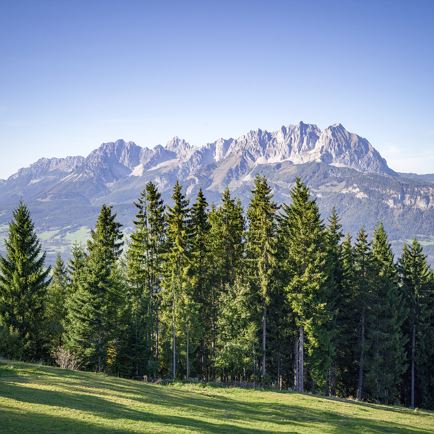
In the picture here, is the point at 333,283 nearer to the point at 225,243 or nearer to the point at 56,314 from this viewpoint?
the point at 225,243

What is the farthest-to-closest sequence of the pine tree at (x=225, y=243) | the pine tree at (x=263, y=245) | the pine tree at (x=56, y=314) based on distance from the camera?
the pine tree at (x=225, y=243), the pine tree at (x=56, y=314), the pine tree at (x=263, y=245)

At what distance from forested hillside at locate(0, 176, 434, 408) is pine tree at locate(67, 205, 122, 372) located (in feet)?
0.38

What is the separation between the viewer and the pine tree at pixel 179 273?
46.6m

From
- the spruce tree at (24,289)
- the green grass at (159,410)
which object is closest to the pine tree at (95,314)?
the spruce tree at (24,289)

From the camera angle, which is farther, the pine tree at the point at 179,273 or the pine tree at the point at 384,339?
the pine tree at the point at 384,339

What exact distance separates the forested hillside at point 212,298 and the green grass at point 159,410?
8.78m

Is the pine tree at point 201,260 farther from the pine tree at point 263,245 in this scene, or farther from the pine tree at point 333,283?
the pine tree at point 333,283

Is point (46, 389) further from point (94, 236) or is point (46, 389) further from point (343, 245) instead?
point (343, 245)

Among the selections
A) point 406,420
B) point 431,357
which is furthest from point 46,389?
point 431,357

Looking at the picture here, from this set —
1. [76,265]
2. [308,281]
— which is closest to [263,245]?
[308,281]

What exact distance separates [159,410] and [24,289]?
90.5ft

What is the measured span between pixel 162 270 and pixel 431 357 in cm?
3904

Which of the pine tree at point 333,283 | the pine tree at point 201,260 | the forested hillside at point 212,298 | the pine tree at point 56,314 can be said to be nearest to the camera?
the forested hillside at point 212,298

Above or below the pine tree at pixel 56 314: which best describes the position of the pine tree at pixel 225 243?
above
